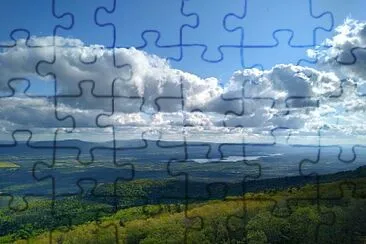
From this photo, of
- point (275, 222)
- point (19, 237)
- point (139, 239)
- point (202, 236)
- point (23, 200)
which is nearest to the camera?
point (23, 200)

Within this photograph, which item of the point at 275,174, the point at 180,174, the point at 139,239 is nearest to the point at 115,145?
the point at 180,174

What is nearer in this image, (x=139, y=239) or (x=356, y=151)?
(x=356, y=151)

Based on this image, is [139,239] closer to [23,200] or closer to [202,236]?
[202,236]

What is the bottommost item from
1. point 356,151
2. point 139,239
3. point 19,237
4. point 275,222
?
point 19,237

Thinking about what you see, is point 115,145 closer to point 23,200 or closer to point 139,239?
point 23,200

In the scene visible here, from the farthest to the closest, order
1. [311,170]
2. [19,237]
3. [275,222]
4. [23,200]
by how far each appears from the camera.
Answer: [19,237] → [275,222] → [311,170] → [23,200]

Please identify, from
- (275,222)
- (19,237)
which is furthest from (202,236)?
(19,237)

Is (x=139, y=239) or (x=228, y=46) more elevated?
(x=228, y=46)
